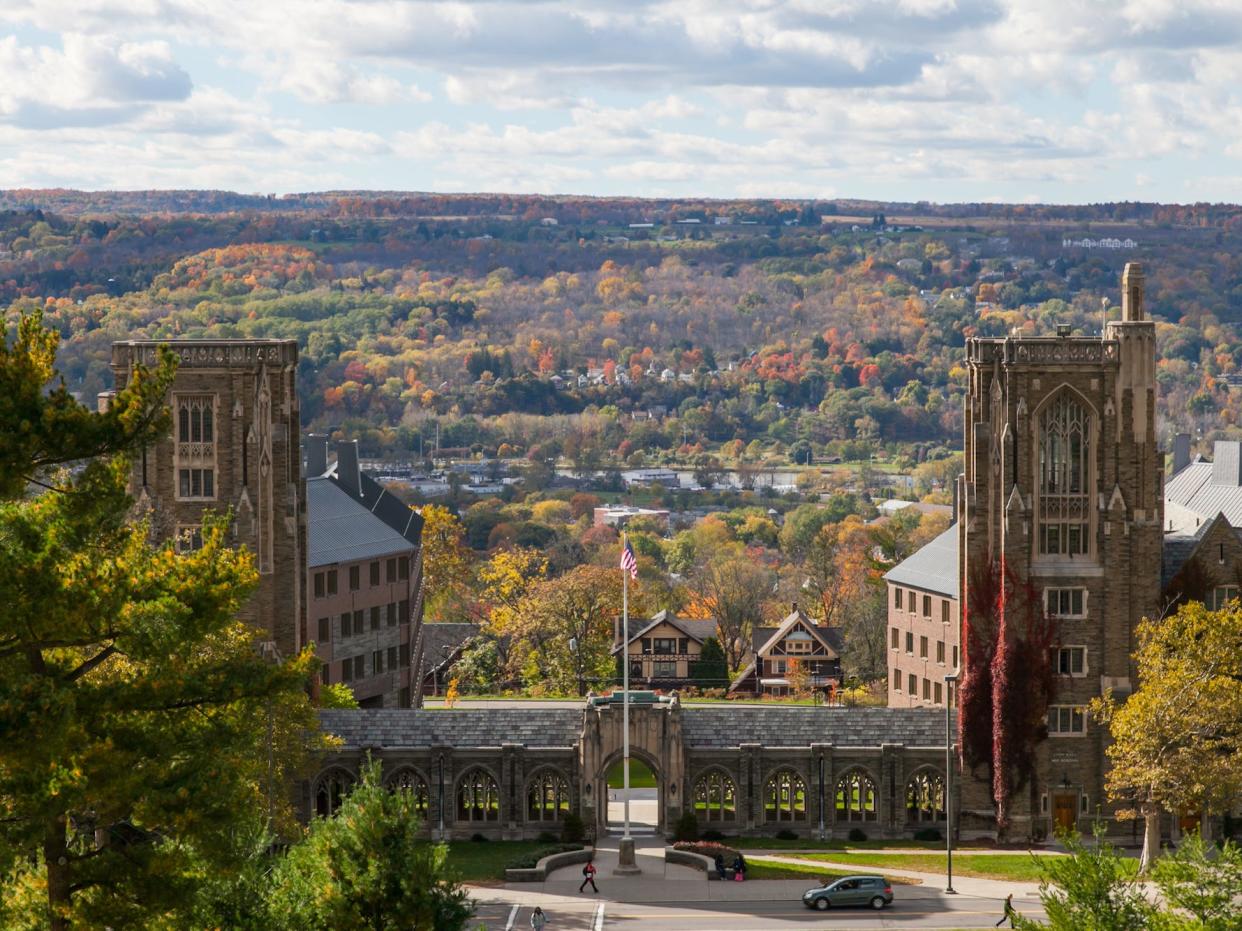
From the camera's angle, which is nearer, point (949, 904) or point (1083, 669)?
point (949, 904)

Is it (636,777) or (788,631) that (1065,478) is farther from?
(788,631)

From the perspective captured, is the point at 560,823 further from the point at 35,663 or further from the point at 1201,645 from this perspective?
the point at 35,663

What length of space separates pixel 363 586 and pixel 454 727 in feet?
61.4

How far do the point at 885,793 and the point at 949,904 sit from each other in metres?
10.3

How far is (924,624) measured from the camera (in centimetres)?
10081

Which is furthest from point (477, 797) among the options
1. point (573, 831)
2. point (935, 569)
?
point (935, 569)

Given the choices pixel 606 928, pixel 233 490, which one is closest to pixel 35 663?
pixel 606 928

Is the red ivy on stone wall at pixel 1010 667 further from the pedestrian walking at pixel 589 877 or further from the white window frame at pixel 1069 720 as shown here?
the pedestrian walking at pixel 589 877

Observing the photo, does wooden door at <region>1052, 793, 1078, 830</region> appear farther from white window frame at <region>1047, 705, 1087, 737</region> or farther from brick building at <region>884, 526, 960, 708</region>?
brick building at <region>884, 526, 960, 708</region>

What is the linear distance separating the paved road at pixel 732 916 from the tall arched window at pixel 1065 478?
15547 mm

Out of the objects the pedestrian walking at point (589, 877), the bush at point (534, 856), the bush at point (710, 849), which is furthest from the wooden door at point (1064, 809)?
the pedestrian walking at point (589, 877)

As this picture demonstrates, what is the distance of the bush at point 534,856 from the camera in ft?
254

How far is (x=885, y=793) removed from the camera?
82875 millimetres

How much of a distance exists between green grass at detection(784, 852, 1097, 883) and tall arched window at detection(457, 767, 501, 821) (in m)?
12.5
